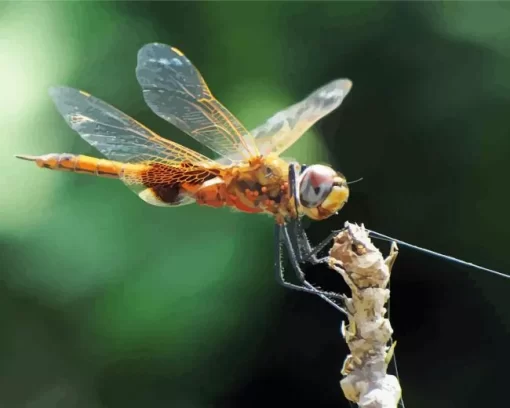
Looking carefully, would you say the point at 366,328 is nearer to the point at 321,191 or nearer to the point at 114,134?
the point at 321,191

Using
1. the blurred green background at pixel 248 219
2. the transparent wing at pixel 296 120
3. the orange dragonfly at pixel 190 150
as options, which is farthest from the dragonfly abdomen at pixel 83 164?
the blurred green background at pixel 248 219

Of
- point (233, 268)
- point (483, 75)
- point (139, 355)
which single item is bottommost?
point (139, 355)

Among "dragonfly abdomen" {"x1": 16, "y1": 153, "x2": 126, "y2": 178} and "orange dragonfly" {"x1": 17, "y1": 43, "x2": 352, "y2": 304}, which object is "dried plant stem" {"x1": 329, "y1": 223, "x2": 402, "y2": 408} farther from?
"dragonfly abdomen" {"x1": 16, "y1": 153, "x2": 126, "y2": 178}

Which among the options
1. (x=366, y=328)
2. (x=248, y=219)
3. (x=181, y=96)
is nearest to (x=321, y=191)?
(x=366, y=328)

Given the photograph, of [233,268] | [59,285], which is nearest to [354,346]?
[233,268]

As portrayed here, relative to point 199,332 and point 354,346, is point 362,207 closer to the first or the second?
point 199,332

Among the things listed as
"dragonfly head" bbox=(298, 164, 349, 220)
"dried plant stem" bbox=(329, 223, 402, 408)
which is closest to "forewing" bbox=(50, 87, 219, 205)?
"dragonfly head" bbox=(298, 164, 349, 220)
